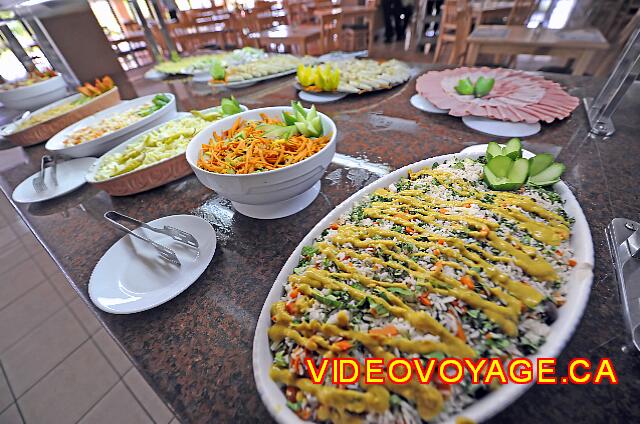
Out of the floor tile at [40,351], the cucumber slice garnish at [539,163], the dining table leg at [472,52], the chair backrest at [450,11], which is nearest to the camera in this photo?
the cucumber slice garnish at [539,163]

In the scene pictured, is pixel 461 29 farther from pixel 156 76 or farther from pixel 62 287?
pixel 62 287

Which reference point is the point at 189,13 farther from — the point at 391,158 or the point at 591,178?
the point at 591,178

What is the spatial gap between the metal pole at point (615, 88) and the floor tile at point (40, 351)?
315 centimetres

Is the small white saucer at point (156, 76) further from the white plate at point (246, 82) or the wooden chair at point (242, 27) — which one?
the wooden chair at point (242, 27)

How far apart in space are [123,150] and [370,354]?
1380mm

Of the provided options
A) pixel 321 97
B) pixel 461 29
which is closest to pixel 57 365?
pixel 321 97

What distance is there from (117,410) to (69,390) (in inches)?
13.8

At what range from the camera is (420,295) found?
1.88 ft

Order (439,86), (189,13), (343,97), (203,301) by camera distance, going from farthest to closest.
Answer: (189,13) → (343,97) → (439,86) → (203,301)

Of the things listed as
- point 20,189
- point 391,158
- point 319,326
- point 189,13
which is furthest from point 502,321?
point 189,13

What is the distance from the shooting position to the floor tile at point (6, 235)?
279 centimetres

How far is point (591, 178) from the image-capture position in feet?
3.31

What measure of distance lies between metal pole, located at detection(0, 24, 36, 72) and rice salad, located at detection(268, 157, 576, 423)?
323 cm

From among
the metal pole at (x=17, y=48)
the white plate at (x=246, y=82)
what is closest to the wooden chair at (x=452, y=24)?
the white plate at (x=246, y=82)
